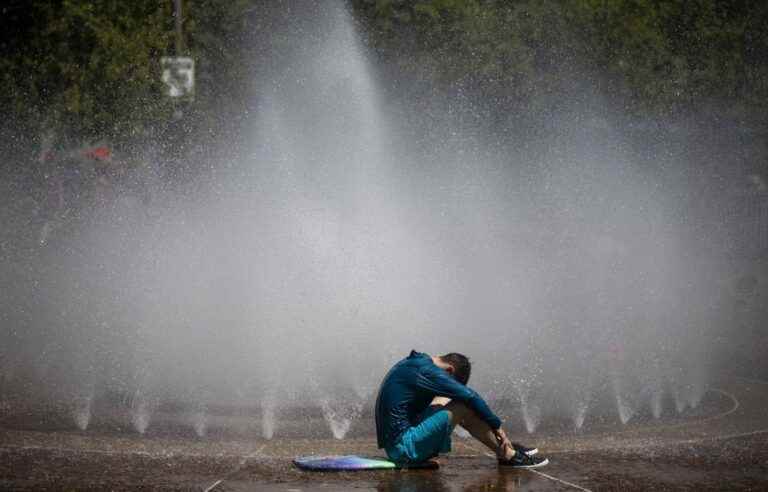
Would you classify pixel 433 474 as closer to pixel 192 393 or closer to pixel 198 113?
Result: pixel 192 393

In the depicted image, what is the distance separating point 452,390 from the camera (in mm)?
8039

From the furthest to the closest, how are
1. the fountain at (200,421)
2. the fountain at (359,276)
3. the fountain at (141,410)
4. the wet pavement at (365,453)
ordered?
the fountain at (359,276) → the fountain at (141,410) → the fountain at (200,421) → the wet pavement at (365,453)

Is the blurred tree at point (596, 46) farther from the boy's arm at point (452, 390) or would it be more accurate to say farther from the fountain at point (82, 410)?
the boy's arm at point (452, 390)

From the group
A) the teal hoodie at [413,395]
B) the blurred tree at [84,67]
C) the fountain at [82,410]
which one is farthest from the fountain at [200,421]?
the blurred tree at [84,67]

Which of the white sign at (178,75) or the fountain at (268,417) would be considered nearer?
the fountain at (268,417)

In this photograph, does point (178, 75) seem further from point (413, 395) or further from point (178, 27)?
point (413, 395)

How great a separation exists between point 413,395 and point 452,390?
265 mm

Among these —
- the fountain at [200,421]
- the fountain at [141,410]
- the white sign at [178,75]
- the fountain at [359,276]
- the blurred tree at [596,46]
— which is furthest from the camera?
the blurred tree at [596,46]

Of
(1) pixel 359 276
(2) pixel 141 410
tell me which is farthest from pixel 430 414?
(1) pixel 359 276

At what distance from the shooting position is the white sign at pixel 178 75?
25.7 metres

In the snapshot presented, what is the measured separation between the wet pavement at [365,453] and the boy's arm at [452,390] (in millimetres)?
347

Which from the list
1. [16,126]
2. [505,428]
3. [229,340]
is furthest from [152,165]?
[505,428]

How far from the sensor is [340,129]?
24172mm

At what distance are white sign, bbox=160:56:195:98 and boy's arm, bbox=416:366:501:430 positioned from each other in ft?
60.2
